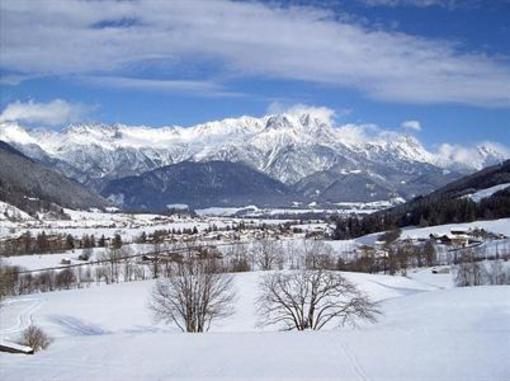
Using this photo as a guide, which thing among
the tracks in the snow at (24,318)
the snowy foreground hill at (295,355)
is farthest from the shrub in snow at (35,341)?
the tracks in the snow at (24,318)

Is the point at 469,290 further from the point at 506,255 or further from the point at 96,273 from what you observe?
the point at 96,273

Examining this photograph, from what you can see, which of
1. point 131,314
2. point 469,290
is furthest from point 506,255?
point 131,314

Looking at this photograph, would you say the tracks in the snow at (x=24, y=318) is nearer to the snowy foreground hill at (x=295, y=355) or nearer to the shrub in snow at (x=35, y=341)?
the shrub in snow at (x=35, y=341)

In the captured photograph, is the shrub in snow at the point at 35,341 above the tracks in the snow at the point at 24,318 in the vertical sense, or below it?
above

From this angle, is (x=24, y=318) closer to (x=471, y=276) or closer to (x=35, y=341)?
(x=35, y=341)

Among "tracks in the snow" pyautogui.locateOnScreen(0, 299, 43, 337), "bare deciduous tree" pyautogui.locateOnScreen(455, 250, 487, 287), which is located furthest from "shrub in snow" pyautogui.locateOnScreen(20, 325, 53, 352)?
"bare deciduous tree" pyautogui.locateOnScreen(455, 250, 487, 287)

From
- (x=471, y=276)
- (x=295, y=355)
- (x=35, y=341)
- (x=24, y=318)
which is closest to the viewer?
(x=295, y=355)

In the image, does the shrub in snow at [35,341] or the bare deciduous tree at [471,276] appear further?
the bare deciduous tree at [471,276]

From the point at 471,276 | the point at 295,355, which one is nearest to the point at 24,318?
the point at 295,355

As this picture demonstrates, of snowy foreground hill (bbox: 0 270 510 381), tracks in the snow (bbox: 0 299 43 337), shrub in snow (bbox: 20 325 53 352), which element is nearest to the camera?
snowy foreground hill (bbox: 0 270 510 381)

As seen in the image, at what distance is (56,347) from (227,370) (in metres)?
12.1

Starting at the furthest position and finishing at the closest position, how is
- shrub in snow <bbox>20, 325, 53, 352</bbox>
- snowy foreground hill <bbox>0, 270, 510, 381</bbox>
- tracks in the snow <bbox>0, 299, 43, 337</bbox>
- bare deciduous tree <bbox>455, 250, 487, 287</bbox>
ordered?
Answer: bare deciduous tree <bbox>455, 250, 487, 287</bbox>, tracks in the snow <bbox>0, 299, 43, 337</bbox>, shrub in snow <bbox>20, 325, 53, 352</bbox>, snowy foreground hill <bbox>0, 270, 510, 381</bbox>

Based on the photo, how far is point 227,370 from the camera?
25.1 meters

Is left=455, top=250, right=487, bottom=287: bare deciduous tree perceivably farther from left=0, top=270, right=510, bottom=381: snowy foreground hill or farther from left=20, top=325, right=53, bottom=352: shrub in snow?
left=20, top=325, right=53, bottom=352: shrub in snow
